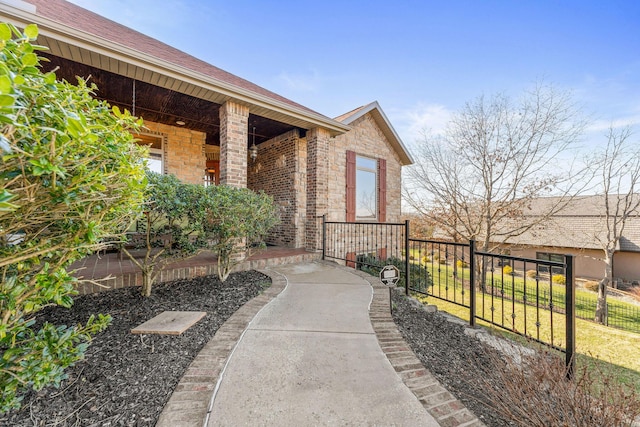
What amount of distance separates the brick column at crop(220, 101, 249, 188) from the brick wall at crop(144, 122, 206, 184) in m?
2.35

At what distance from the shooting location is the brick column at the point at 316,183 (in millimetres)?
6055

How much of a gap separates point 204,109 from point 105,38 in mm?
2100

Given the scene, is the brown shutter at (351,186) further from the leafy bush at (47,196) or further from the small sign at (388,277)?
the leafy bush at (47,196)

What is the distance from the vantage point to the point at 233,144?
186 inches

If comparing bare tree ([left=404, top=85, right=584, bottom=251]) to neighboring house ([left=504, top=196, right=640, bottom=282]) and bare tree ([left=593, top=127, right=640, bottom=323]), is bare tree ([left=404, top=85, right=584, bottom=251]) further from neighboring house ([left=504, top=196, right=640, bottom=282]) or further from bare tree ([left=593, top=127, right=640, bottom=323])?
neighboring house ([left=504, top=196, right=640, bottom=282])

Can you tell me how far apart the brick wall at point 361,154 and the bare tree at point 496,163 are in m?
2.18

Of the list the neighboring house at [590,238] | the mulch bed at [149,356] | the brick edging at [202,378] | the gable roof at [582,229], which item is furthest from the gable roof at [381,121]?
the neighboring house at [590,238]

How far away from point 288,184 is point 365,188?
2683 millimetres

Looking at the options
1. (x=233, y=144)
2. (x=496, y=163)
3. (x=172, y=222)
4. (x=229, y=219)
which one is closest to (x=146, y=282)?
(x=172, y=222)

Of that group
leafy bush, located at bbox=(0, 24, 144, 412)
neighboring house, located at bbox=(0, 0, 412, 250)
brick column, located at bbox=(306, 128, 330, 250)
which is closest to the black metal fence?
brick column, located at bbox=(306, 128, 330, 250)

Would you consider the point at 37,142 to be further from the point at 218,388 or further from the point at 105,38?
the point at 105,38

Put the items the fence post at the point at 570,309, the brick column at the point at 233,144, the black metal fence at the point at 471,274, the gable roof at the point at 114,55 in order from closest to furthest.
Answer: the fence post at the point at 570,309, the black metal fence at the point at 471,274, the gable roof at the point at 114,55, the brick column at the point at 233,144

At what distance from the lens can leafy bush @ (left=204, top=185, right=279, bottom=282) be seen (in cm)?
349

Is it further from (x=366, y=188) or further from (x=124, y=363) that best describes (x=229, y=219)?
(x=366, y=188)
